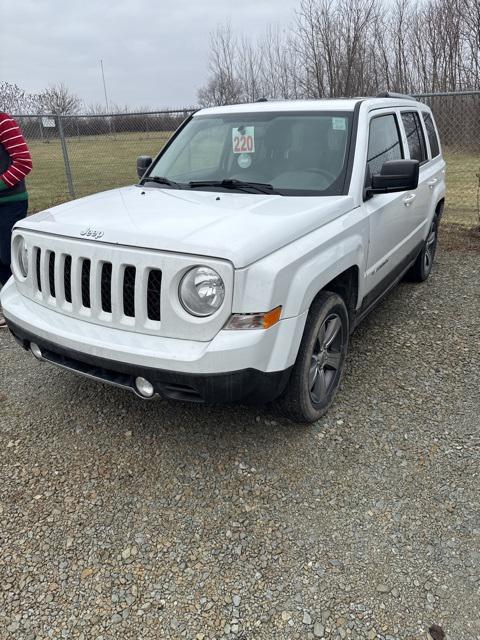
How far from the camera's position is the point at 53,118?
1065cm

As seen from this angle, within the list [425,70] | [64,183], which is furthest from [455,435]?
[425,70]

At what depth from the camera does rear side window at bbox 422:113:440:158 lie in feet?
17.2

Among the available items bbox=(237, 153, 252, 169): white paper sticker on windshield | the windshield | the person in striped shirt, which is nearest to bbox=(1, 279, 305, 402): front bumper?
the windshield

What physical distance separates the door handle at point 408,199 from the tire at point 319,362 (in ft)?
4.92

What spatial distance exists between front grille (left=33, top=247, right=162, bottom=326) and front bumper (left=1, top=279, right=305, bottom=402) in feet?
0.33

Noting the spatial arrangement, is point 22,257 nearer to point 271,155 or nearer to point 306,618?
point 271,155

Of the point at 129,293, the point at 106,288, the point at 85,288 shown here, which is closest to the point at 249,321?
the point at 129,293

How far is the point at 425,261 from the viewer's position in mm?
5699

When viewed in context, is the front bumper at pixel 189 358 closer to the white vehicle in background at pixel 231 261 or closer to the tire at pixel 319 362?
the white vehicle in background at pixel 231 261

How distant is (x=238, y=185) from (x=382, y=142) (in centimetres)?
128

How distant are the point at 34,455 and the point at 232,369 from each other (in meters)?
1.39

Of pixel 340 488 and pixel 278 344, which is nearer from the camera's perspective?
pixel 278 344

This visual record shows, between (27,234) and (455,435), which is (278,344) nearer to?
(455,435)

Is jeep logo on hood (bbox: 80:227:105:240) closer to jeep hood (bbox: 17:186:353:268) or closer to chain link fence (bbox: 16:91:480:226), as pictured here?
jeep hood (bbox: 17:186:353:268)
